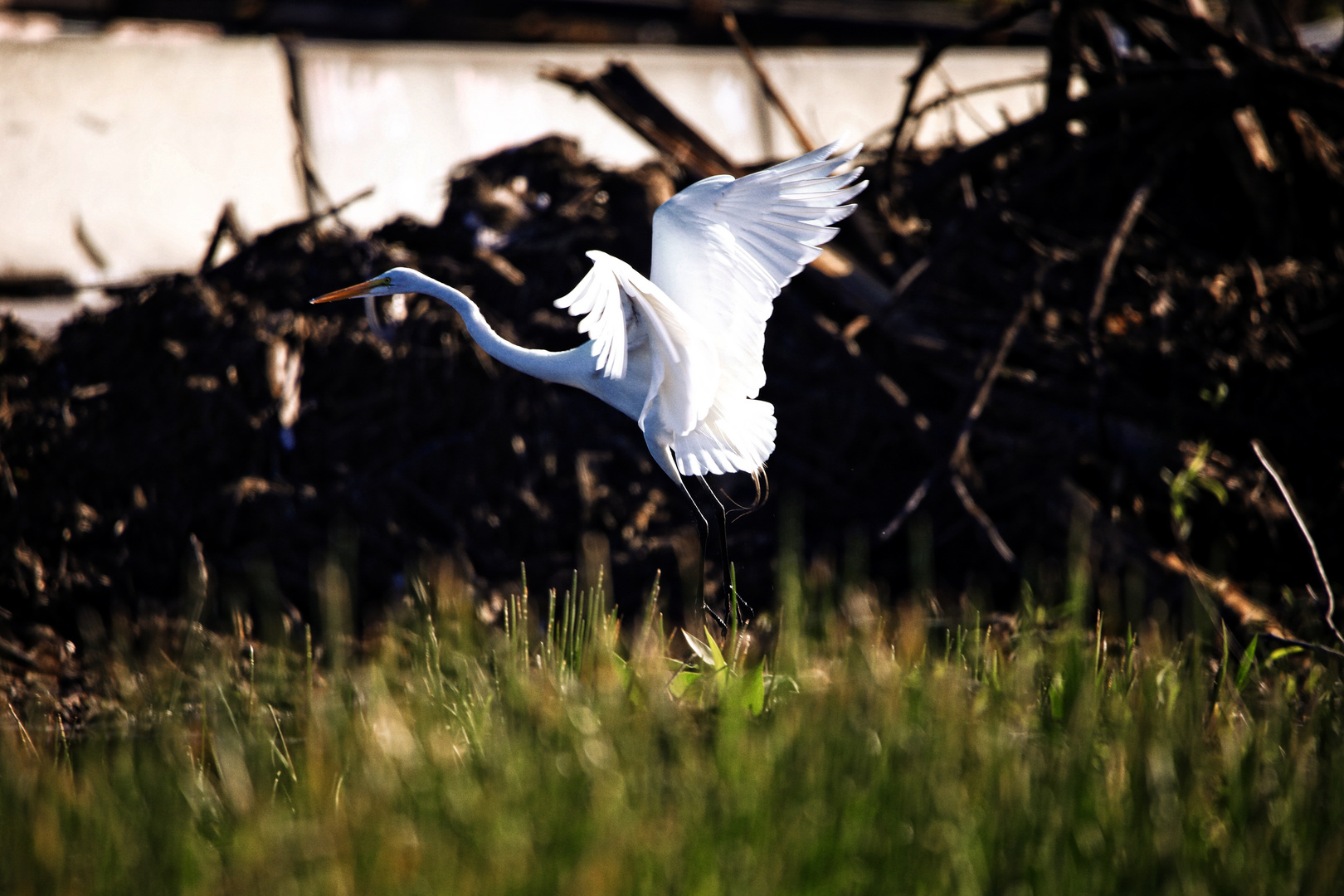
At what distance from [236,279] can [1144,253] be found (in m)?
4.02

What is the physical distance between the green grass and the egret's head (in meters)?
1.01

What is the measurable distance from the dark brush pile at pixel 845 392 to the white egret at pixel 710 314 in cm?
155

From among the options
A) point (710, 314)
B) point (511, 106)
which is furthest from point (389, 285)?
point (511, 106)

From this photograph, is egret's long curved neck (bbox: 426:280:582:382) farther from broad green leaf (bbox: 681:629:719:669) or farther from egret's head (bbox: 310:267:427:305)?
broad green leaf (bbox: 681:629:719:669)

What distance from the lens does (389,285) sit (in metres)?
2.88

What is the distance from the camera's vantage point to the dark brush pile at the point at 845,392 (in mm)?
4102

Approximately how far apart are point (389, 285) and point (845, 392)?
90.6 inches

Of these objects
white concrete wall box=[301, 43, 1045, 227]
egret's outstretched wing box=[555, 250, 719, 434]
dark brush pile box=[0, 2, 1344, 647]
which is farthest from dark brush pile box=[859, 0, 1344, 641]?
egret's outstretched wing box=[555, 250, 719, 434]

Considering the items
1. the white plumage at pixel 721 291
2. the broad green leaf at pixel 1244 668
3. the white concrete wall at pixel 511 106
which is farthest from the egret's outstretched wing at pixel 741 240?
the white concrete wall at pixel 511 106

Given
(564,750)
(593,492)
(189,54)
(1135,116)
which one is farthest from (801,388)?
(189,54)

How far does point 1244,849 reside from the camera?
69.7 inches

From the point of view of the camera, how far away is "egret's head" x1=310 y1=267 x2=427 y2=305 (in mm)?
2805

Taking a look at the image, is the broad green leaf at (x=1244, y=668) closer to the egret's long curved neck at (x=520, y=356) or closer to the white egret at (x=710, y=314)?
the white egret at (x=710, y=314)

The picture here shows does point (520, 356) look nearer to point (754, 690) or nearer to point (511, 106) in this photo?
point (754, 690)
